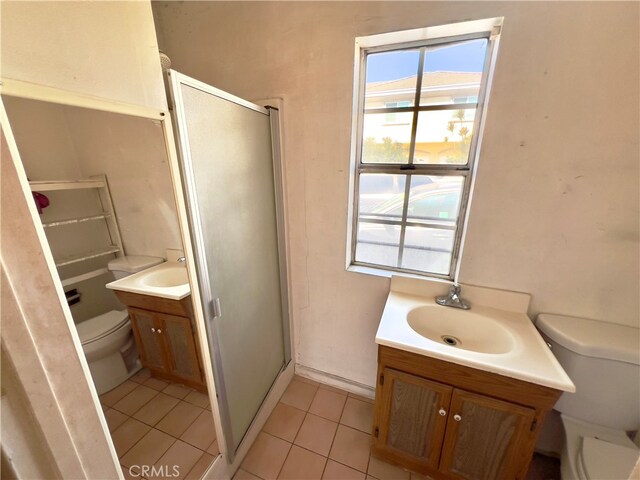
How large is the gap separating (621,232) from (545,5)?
3.04ft

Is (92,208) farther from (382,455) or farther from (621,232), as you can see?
(621,232)

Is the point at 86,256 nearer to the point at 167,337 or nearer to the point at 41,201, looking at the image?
the point at 41,201

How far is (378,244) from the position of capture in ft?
4.94

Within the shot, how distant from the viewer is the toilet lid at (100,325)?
29.0 inches

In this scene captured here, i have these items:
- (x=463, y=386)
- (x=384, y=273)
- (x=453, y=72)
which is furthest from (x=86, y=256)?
(x=453, y=72)

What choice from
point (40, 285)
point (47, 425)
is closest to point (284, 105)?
point (40, 285)

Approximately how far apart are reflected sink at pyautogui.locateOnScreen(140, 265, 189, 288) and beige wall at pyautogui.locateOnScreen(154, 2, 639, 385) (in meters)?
0.70

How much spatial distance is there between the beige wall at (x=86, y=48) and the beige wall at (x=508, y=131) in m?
0.76

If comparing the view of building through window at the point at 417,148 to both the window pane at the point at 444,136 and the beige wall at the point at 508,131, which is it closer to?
the window pane at the point at 444,136

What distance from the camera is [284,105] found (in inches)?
52.5

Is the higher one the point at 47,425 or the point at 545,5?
the point at 545,5

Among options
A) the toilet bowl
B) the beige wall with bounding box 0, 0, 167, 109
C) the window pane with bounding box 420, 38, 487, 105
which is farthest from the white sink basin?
the window pane with bounding box 420, 38, 487, 105

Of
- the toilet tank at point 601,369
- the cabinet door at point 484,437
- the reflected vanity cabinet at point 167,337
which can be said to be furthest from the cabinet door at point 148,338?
the toilet tank at point 601,369

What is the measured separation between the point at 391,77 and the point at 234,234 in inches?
43.7
